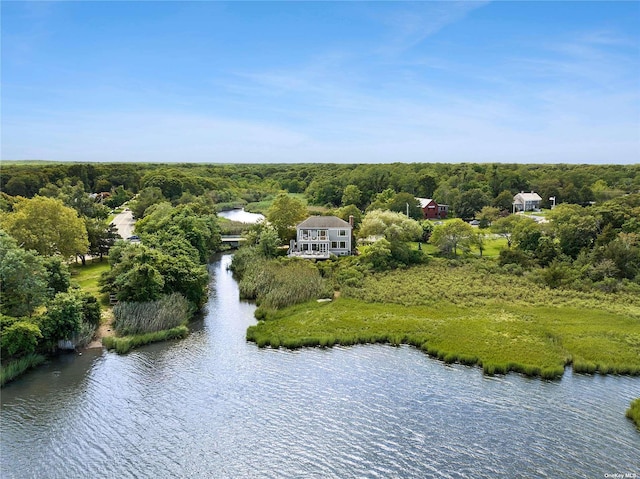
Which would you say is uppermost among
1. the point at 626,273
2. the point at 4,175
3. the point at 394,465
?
the point at 4,175

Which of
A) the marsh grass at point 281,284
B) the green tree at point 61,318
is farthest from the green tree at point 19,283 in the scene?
the marsh grass at point 281,284

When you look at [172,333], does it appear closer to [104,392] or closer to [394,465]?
[104,392]

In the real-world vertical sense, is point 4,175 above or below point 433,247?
above

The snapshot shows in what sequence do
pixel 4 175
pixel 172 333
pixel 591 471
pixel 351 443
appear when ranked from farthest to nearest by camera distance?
pixel 4 175
pixel 172 333
pixel 351 443
pixel 591 471

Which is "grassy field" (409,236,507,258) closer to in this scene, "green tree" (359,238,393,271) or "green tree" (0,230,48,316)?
"green tree" (359,238,393,271)

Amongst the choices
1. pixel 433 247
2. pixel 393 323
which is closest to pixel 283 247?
pixel 433 247

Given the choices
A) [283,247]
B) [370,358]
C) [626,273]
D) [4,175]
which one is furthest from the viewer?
[4,175]
